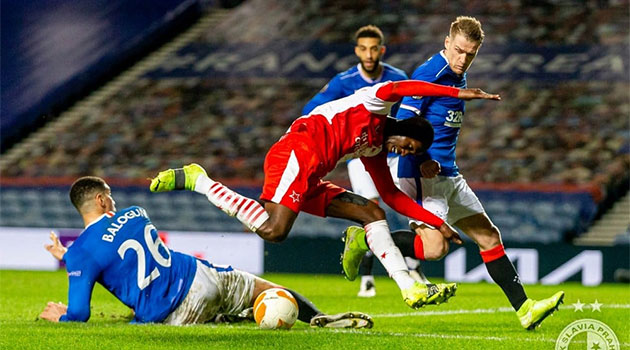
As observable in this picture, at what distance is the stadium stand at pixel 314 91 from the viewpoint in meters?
15.5

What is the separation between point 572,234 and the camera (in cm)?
1438

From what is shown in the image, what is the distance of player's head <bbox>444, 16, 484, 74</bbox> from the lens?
6734mm

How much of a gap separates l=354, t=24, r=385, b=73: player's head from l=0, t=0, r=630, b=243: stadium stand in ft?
14.9

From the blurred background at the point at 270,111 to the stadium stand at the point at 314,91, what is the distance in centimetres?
3

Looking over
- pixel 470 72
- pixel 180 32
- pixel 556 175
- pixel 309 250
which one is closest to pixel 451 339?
pixel 309 250

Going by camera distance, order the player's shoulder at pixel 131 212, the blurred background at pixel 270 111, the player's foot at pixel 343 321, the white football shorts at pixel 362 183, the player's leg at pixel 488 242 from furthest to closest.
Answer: the blurred background at pixel 270 111
the white football shorts at pixel 362 183
the player's leg at pixel 488 242
the player's foot at pixel 343 321
the player's shoulder at pixel 131 212

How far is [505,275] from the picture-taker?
6.92 meters

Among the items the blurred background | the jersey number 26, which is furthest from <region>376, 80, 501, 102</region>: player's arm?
the blurred background

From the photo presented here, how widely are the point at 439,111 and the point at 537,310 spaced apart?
142 cm

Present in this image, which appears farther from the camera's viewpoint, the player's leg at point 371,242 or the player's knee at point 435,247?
the player's knee at point 435,247

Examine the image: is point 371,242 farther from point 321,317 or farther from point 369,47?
point 369,47

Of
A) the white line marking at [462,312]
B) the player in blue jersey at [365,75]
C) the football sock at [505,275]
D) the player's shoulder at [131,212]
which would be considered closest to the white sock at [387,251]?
the football sock at [505,275]

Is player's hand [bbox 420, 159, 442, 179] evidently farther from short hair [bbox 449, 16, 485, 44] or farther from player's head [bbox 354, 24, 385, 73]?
player's head [bbox 354, 24, 385, 73]

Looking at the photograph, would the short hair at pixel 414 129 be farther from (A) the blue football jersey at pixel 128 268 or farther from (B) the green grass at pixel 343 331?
(A) the blue football jersey at pixel 128 268
